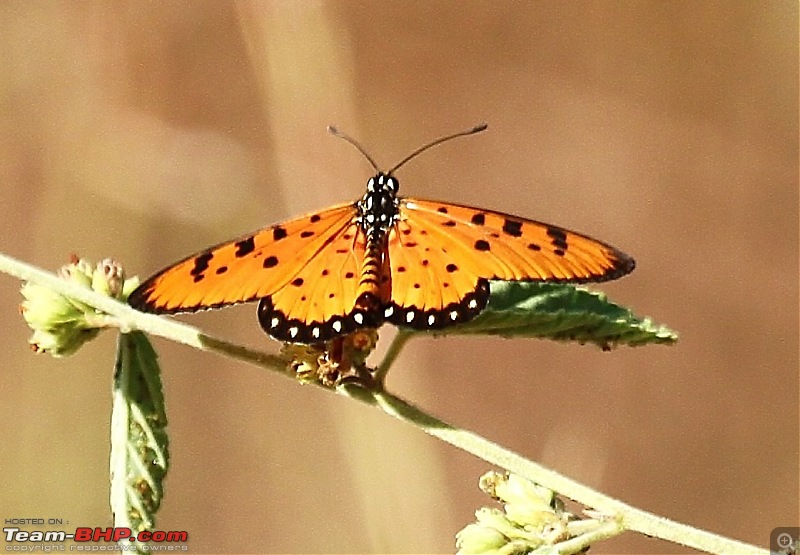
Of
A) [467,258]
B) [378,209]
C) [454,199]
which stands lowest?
[467,258]

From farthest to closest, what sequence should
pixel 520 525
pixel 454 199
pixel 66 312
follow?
pixel 454 199 < pixel 66 312 < pixel 520 525

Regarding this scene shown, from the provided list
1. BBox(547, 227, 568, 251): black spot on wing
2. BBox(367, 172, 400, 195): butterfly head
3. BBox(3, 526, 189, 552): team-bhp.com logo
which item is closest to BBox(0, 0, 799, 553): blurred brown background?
BBox(3, 526, 189, 552): team-bhp.com logo

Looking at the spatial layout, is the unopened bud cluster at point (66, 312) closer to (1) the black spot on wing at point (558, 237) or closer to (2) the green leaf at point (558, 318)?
(2) the green leaf at point (558, 318)

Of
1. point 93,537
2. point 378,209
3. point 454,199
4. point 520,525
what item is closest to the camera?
point 520,525

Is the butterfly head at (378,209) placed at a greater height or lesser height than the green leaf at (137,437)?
greater

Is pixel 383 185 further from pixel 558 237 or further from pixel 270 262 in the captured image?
pixel 558 237

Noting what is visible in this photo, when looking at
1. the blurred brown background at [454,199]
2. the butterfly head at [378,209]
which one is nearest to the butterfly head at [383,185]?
the butterfly head at [378,209]

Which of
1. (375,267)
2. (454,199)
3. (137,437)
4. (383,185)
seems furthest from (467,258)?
(454,199)
